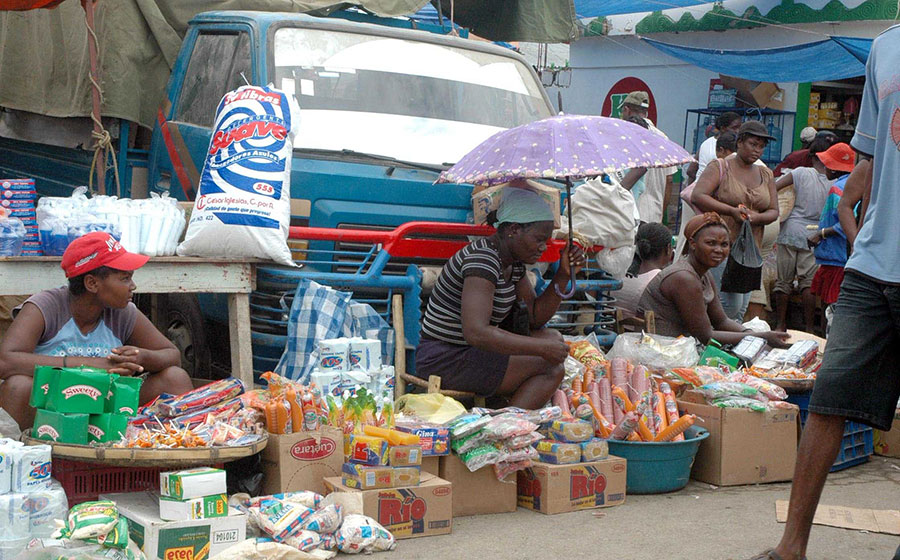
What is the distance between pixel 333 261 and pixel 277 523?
6.06ft

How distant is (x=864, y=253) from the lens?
3.75m

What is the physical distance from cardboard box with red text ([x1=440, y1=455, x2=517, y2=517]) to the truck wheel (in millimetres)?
1911

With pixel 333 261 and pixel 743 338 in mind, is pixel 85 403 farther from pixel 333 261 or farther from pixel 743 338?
pixel 743 338

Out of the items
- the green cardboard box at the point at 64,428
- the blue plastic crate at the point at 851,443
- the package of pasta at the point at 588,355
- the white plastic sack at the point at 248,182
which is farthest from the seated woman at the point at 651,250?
the green cardboard box at the point at 64,428

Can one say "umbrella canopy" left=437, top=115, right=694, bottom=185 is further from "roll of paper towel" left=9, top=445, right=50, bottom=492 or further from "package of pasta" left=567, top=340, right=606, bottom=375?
"roll of paper towel" left=9, top=445, right=50, bottom=492

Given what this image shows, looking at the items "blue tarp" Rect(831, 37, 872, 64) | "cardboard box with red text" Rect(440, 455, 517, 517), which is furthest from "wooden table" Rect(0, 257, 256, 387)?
"blue tarp" Rect(831, 37, 872, 64)

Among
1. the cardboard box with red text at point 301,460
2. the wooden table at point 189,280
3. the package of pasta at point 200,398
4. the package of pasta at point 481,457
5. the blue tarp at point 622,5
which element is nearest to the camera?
the cardboard box with red text at point 301,460

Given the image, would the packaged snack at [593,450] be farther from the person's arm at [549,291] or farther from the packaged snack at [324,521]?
the packaged snack at [324,521]

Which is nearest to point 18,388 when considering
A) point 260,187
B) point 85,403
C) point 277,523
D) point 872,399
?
point 85,403

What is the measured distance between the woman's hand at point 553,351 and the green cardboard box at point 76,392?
214 centimetres

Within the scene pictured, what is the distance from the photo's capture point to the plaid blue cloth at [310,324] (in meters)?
5.27

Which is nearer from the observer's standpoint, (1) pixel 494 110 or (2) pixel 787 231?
(1) pixel 494 110

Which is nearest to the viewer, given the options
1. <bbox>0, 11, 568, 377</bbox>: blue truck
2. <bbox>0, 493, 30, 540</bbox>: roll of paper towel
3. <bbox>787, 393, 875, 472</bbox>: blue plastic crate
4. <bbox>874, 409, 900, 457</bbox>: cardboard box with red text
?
<bbox>0, 493, 30, 540</bbox>: roll of paper towel

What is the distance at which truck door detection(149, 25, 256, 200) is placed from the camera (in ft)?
20.9
